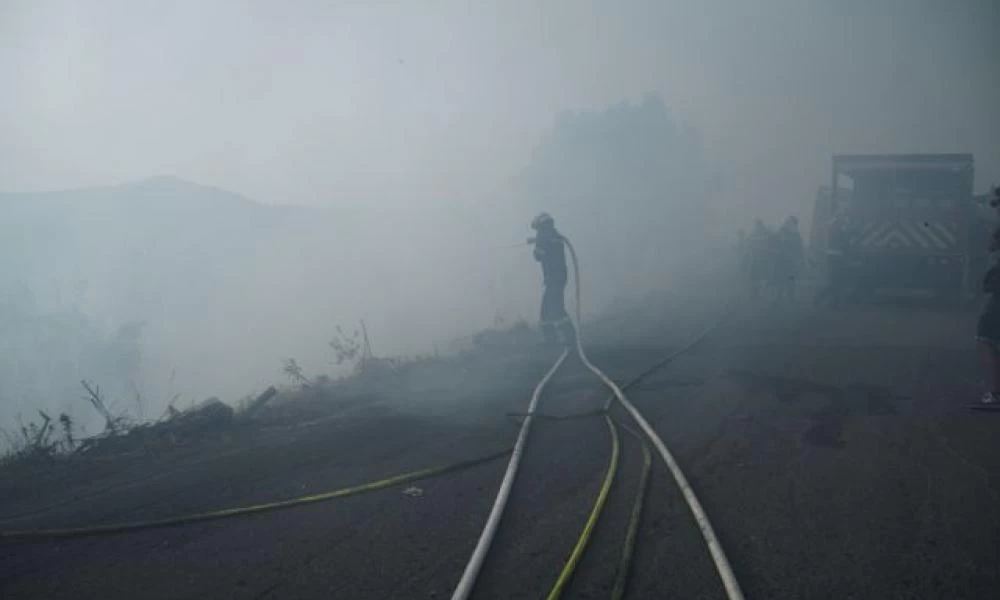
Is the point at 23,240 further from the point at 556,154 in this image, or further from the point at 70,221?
the point at 556,154

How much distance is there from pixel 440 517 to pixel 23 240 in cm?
3514

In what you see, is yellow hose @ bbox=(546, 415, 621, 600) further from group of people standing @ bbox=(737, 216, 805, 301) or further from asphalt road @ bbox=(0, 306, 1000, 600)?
group of people standing @ bbox=(737, 216, 805, 301)

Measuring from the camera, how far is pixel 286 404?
29.8ft

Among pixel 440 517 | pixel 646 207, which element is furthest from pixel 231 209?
pixel 440 517

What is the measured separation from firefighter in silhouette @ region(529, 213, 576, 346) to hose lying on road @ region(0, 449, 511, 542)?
24.2 feet

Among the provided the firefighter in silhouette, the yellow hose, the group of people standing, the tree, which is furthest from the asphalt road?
the tree

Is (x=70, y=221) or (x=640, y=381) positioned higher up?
(x=70, y=221)

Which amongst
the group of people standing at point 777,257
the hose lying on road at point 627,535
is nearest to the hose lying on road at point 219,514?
the hose lying on road at point 627,535

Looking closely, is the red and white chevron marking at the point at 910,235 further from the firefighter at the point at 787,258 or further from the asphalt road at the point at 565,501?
the asphalt road at the point at 565,501

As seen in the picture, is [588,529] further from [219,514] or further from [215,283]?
[215,283]

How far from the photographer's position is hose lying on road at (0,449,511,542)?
4379 mm

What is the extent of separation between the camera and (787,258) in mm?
18578

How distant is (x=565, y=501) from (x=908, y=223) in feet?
49.5

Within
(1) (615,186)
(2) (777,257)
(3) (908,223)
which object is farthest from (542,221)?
(1) (615,186)
